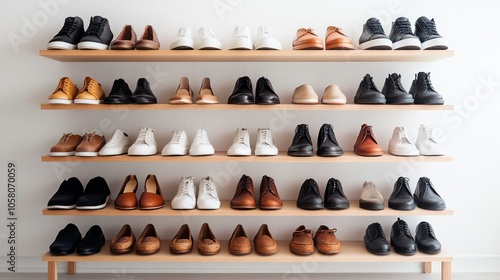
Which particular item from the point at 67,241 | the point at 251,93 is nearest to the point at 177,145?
the point at 251,93

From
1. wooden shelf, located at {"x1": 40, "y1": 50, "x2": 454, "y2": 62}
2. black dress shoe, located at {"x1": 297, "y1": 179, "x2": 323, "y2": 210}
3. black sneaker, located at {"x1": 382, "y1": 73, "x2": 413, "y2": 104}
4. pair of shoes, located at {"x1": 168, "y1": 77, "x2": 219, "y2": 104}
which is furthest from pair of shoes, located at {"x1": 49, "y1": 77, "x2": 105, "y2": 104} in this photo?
black sneaker, located at {"x1": 382, "y1": 73, "x2": 413, "y2": 104}

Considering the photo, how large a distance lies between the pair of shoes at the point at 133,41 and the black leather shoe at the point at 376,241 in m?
1.77

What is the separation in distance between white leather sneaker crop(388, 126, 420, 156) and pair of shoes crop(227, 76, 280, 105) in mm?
796

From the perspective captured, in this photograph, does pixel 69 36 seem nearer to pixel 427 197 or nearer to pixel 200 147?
pixel 200 147

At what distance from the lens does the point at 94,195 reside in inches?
89.1

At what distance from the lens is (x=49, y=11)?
98.1 inches

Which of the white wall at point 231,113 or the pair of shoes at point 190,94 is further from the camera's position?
the white wall at point 231,113

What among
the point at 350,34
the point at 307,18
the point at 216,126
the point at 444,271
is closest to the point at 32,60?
the point at 216,126

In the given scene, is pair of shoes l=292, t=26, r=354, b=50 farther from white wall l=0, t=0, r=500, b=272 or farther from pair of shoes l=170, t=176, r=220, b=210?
pair of shoes l=170, t=176, r=220, b=210

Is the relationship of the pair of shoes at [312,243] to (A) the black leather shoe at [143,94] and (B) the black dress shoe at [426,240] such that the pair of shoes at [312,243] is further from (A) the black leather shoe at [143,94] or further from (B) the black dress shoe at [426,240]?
(A) the black leather shoe at [143,94]

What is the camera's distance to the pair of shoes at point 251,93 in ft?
7.20

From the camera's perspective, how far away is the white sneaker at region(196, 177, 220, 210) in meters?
2.23

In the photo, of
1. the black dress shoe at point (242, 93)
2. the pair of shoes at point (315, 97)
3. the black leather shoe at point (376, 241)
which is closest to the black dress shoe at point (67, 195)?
the black dress shoe at point (242, 93)

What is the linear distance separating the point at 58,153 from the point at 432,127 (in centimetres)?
234
